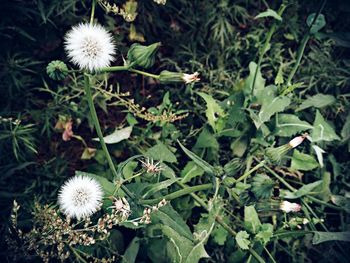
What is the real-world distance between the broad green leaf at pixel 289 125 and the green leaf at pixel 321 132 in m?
0.04

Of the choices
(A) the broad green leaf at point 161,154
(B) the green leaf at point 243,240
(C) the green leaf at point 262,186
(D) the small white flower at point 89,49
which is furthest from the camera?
(A) the broad green leaf at point 161,154

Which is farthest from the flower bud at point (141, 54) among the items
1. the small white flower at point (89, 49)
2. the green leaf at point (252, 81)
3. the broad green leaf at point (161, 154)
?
the green leaf at point (252, 81)

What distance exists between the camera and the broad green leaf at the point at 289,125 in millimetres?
1595

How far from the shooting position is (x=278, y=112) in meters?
1.69

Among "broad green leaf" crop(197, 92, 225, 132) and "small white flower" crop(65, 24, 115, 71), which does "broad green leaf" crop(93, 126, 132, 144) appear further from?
"small white flower" crop(65, 24, 115, 71)

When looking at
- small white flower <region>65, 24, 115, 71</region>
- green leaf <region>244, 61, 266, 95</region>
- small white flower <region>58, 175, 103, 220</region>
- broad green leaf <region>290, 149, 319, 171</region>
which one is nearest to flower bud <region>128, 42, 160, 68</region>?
small white flower <region>65, 24, 115, 71</region>

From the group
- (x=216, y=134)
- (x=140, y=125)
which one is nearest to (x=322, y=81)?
(x=216, y=134)

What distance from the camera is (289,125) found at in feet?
5.27

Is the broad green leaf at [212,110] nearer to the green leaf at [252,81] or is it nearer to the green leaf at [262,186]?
the green leaf at [252,81]

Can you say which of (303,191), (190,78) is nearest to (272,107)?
(303,191)

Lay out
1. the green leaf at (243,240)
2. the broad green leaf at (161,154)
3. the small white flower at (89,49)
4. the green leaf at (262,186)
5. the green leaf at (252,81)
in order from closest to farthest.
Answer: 1. the small white flower at (89,49)
2. the green leaf at (262,186)
3. the green leaf at (243,240)
4. the broad green leaf at (161,154)
5. the green leaf at (252,81)

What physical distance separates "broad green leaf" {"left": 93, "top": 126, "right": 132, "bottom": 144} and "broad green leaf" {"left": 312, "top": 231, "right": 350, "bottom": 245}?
672mm

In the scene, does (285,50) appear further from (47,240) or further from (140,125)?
(47,240)

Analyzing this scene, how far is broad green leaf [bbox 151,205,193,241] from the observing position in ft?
4.53
